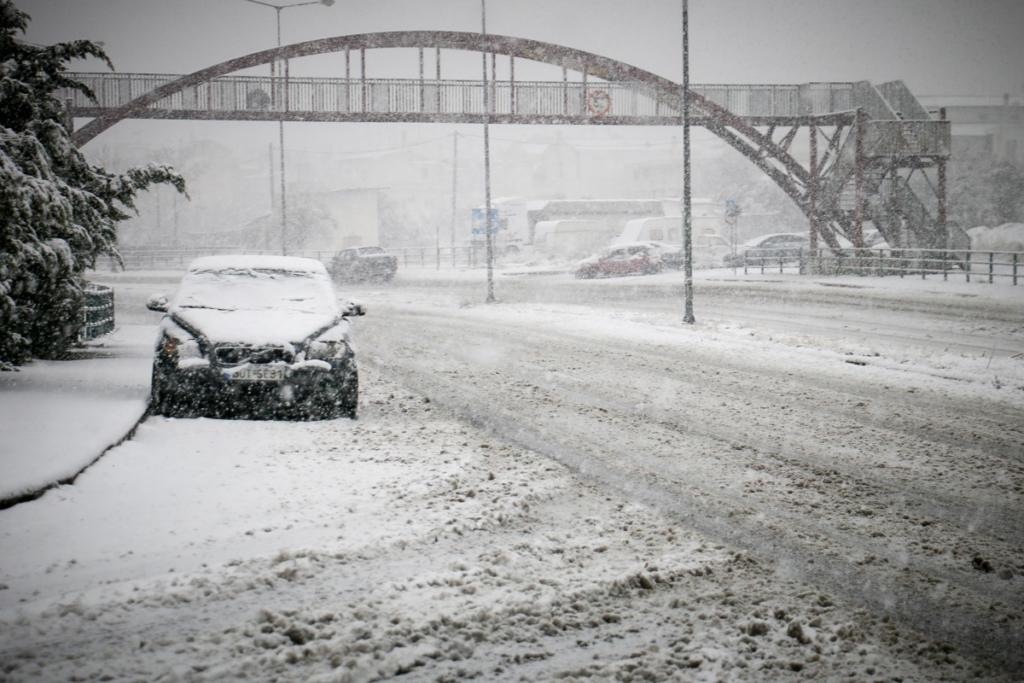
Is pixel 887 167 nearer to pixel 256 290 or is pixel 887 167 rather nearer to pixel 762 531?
pixel 256 290

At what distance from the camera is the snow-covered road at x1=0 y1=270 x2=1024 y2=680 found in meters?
3.76

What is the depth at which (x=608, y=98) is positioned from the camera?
1350 inches

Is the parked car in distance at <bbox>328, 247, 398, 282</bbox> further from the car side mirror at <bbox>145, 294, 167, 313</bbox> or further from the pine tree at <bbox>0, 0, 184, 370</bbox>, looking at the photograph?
the car side mirror at <bbox>145, 294, 167, 313</bbox>

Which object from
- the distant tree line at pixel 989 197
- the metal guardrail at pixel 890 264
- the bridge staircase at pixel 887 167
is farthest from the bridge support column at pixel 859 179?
the distant tree line at pixel 989 197

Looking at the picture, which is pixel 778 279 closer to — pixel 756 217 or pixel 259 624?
pixel 259 624

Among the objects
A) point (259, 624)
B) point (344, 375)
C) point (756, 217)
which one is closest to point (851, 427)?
point (344, 375)

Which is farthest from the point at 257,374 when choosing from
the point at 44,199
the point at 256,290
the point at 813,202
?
the point at 813,202

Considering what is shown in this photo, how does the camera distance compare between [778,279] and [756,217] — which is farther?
[756,217]

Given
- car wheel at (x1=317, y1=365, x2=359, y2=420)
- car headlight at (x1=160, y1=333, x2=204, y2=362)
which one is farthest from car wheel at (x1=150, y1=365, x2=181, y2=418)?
car wheel at (x1=317, y1=365, x2=359, y2=420)

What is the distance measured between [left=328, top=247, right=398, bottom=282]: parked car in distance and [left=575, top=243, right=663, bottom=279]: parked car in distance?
29.1 ft

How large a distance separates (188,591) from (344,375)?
14.9ft

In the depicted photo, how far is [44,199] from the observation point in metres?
9.47

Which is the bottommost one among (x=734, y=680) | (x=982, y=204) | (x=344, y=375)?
(x=734, y=680)

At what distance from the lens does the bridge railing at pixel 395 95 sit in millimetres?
31906
